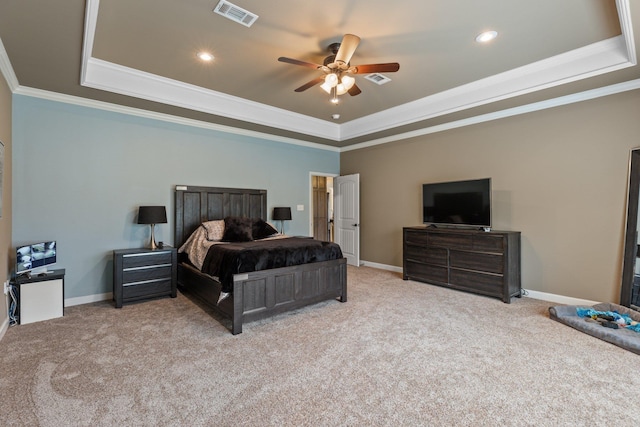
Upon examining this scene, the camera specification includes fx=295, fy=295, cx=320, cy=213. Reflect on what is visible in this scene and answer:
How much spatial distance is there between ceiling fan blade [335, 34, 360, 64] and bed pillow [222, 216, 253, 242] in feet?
9.09

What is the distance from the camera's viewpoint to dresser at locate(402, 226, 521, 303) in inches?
159

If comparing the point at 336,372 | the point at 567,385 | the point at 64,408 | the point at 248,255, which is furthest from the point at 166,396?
the point at 567,385

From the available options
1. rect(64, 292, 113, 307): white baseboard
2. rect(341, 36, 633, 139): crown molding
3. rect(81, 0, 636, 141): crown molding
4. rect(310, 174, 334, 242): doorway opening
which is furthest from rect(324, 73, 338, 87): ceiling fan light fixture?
rect(310, 174, 334, 242): doorway opening

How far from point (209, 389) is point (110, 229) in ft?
10.4

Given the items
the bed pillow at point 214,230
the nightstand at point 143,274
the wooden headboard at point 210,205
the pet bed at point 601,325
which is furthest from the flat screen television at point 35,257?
the pet bed at point 601,325

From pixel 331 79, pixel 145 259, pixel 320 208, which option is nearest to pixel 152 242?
pixel 145 259

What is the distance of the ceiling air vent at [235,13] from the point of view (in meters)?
2.51

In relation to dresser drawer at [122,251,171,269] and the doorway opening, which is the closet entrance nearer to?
the doorway opening

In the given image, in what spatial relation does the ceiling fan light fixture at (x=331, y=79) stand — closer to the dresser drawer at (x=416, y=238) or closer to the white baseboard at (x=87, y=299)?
the dresser drawer at (x=416, y=238)

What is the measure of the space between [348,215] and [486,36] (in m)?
4.28

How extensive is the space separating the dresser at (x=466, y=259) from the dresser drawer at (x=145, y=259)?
3.83 meters

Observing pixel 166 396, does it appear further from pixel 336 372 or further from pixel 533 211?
pixel 533 211

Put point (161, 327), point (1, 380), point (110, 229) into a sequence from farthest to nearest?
point (110, 229)
point (161, 327)
point (1, 380)

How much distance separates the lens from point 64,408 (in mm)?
1882
